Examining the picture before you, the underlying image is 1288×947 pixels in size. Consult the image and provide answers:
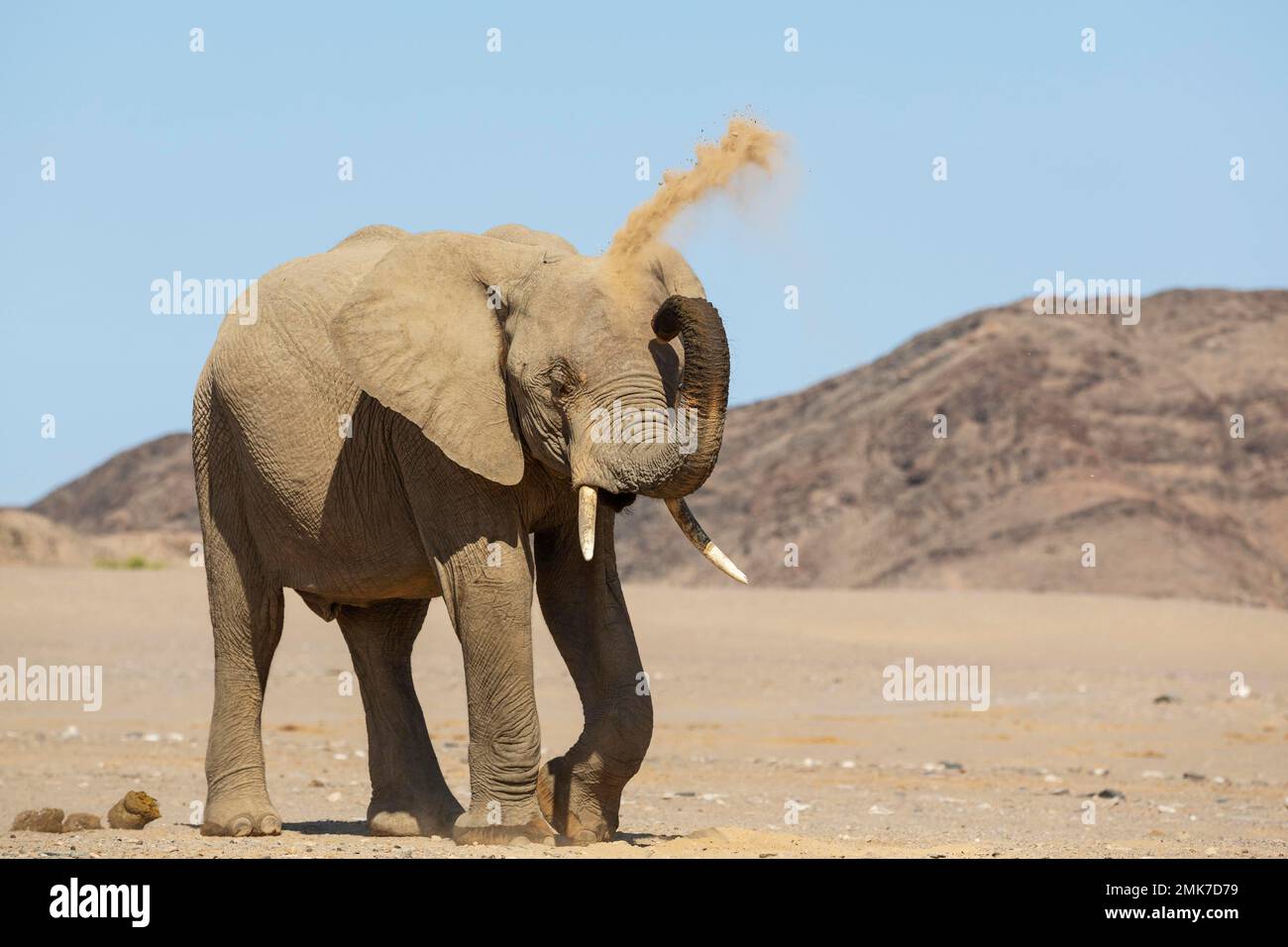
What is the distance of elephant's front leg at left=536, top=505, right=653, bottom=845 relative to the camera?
11.4m

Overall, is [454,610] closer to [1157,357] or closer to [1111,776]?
[1111,776]

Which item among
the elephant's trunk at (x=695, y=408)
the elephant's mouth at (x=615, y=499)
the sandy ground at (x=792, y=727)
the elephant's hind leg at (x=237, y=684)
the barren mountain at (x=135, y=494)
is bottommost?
the sandy ground at (x=792, y=727)

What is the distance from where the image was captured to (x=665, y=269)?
10656 millimetres

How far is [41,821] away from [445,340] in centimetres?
441

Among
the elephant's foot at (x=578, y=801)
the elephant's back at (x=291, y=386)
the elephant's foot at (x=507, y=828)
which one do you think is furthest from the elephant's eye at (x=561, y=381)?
the elephant's foot at (x=507, y=828)

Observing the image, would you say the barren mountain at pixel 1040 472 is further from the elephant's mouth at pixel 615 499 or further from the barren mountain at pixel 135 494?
the elephant's mouth at pixel 615 499

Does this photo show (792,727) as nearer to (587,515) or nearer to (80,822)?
(80,822)

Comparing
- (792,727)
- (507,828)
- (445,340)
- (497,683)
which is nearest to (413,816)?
(507,828)

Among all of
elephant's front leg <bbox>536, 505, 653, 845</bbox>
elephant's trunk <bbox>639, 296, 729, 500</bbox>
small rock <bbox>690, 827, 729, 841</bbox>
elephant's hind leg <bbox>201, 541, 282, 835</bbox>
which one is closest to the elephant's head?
elephant's trunk <bbox>639, 296, 729, 500</bbox>

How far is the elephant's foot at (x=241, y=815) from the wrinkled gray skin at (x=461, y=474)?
14mm

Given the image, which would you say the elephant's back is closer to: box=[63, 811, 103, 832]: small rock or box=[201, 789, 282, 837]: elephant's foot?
box=[201, 789, 282, 837]: elephant's foot

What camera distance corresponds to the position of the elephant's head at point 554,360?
33.1ft
